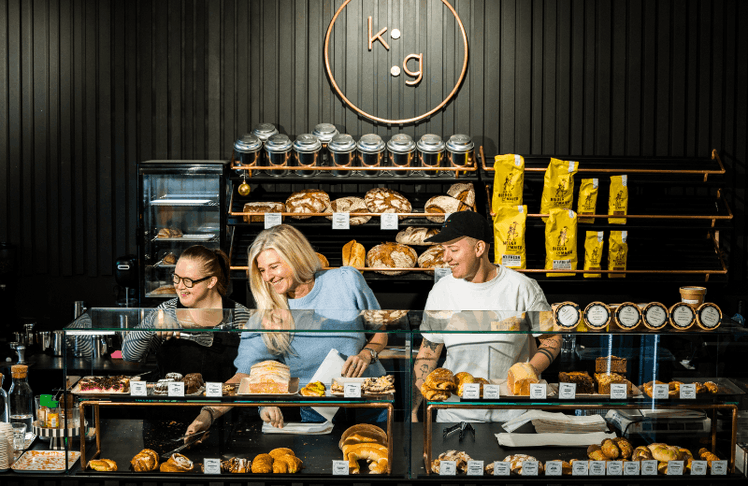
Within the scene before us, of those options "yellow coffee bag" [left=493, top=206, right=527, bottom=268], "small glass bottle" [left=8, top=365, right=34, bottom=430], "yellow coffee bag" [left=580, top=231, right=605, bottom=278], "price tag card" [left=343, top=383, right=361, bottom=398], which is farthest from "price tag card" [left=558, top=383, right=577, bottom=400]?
"yellow coffee bag" [left=580, top=231, right=605, bottom=278]

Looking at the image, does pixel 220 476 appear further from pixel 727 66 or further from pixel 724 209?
pixel 727 66

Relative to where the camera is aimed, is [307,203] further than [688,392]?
Yes

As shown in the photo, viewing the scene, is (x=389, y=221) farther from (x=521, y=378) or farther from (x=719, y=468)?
(x=719, y=468)

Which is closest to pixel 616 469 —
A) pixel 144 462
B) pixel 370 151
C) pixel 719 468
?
pixel 719 468

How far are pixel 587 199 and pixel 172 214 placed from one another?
9.17 ft

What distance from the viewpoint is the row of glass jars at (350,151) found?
4.59 meters

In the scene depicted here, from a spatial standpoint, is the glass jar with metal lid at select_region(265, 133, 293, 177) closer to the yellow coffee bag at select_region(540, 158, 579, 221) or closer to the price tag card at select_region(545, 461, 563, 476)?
the yellow coffee bag at select_region(540, 158, 579, 221)

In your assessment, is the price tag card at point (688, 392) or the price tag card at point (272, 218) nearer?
the price tag card at point (688, 392)

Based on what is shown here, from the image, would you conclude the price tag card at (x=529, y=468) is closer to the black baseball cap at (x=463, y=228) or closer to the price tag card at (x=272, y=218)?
the black baseball cap at (x=463, y=228)

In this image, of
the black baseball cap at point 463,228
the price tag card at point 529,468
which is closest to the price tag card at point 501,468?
the price tag card at point 529,468

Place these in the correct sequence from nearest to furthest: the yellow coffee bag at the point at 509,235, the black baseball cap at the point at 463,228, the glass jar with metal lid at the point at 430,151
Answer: the black baseball cap at the point at 463,228 < the yellow coffee bag at the point at 509,235 < the glass jar with metal lid at the point at 430,151

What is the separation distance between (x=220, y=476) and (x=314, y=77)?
3438mm

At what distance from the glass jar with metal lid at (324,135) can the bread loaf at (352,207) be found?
0.28 meters

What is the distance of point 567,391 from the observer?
7.44ft
